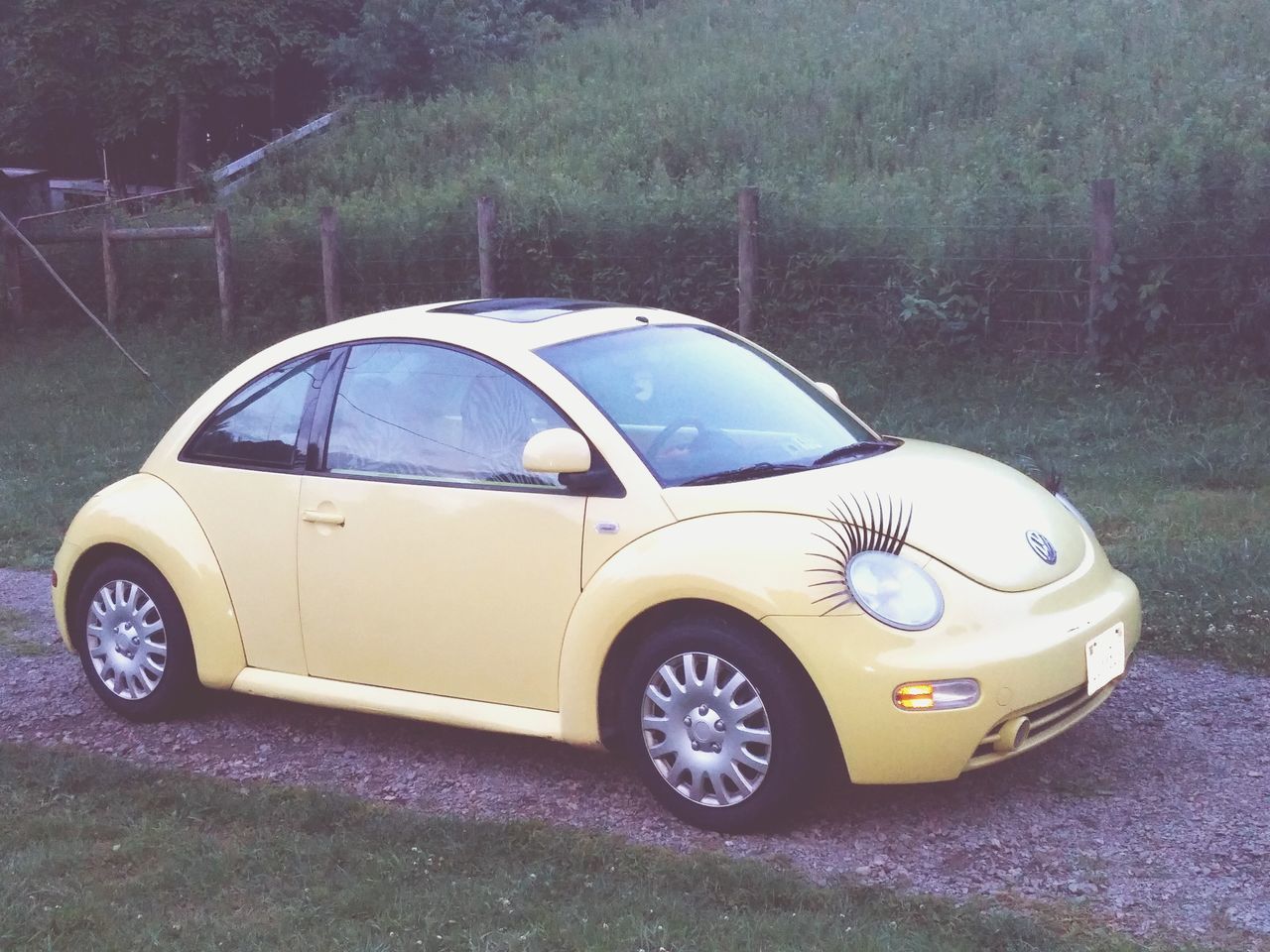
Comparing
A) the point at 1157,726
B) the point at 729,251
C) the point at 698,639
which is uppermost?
the point at 729,251

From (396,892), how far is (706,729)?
3.36 ft

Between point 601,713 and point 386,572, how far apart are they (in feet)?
3.07

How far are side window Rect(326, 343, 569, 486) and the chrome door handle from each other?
163 millimetres

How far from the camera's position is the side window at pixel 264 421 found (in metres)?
5.42

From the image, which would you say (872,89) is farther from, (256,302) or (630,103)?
(256,302)

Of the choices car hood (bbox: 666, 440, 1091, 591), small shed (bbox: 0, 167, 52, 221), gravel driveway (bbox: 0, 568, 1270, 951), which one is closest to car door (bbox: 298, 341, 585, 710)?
gravel driveway (bbox: 0, 568, 1270, 951)

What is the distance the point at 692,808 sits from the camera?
4.45 meters

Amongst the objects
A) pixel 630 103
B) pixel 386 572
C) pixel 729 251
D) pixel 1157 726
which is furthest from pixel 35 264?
pixel 1157 726

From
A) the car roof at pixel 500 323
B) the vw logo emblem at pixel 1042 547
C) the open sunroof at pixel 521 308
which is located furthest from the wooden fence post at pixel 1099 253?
the vw logo emblem at pixel 1042 547

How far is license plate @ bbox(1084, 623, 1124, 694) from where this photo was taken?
4426 millimetres

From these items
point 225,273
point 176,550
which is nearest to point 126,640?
point 176,550

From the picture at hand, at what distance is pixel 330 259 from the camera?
15.7 meters

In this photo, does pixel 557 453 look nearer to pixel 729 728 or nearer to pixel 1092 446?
pixel 729 728

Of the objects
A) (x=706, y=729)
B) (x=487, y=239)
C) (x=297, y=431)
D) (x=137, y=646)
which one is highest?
(x=487, y=239)
